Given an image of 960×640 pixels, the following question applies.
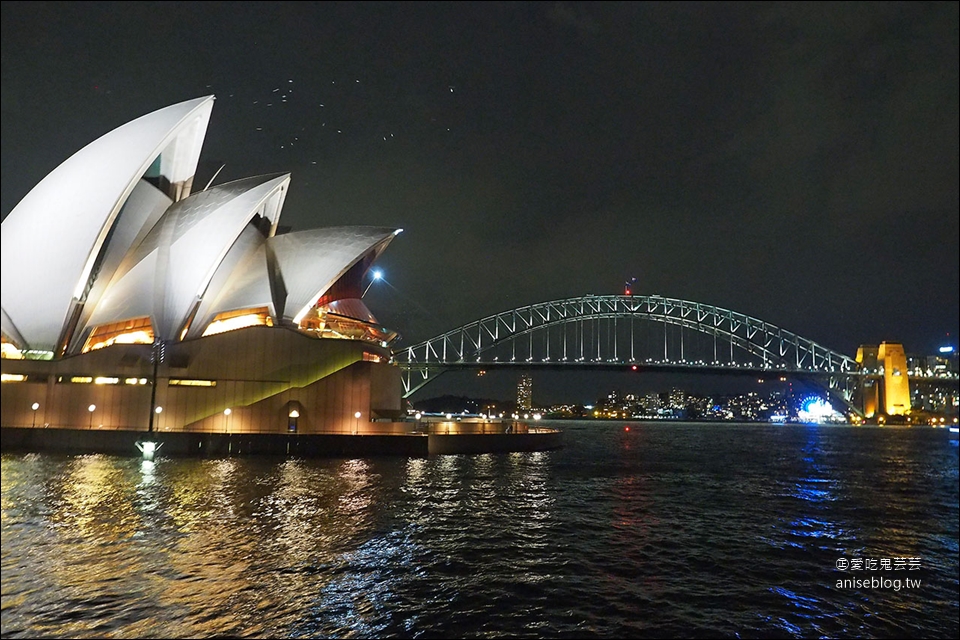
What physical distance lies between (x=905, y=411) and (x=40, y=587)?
111m

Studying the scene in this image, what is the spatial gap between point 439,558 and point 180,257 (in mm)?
19563

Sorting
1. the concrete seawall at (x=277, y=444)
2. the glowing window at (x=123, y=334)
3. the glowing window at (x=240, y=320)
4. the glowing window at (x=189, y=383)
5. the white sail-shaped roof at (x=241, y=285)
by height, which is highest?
the white sail-shaped roof at (x=241, y=285)

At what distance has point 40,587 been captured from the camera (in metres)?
4.27

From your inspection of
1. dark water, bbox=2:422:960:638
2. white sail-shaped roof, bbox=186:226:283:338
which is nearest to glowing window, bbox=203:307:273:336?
white sail-shaped roof, bbox=186:226:283:338

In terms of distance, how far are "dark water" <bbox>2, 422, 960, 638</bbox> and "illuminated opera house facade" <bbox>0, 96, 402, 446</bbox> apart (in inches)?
311

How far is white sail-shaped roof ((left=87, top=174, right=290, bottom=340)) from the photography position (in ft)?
75.2

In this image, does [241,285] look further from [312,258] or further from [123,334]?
[123,334]

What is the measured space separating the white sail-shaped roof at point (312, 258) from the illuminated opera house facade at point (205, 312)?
0.06 meters

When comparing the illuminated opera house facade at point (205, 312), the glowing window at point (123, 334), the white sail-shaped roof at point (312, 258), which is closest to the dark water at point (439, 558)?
the illuminated opera house facade at point (205, 312)

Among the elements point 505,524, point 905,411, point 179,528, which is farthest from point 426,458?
point 905,411

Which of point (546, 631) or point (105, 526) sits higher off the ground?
point (105, 526)

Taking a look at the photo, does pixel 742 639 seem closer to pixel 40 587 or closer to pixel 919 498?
pixel 40 587

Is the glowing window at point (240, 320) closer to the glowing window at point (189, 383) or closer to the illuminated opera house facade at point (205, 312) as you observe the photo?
the illuminated opera house facade at point (205, 312)

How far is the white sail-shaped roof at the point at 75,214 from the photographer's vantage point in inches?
168
